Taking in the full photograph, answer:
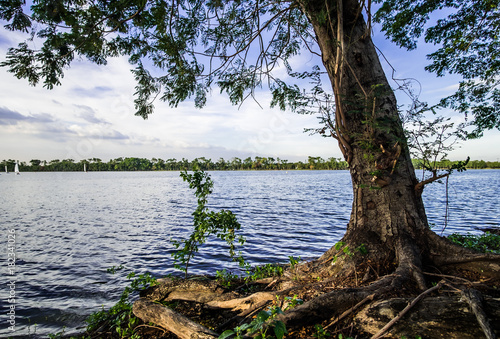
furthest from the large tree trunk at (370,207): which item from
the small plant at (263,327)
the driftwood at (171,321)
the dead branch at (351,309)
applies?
the small plant at (263,327)

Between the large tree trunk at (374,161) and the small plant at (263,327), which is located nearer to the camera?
the small plant at (263,327)

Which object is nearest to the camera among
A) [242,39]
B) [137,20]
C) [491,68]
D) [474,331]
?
[474,331]

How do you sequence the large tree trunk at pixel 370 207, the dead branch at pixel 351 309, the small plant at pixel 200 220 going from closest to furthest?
the dead branch at pixel 351 309 < the large tree trunk at pixel 370 207 < the small plant at pixel 200 220

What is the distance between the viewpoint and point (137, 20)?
4527 millimetres

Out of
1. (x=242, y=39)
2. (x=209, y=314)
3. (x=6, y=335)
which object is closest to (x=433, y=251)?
(x=209, y=314)

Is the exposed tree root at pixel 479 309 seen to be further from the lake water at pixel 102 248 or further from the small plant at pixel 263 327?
the lake water at pixel 102 248

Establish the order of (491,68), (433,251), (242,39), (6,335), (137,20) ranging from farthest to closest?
(491,68), (242,39), (6,335), (137,20), (433,251)

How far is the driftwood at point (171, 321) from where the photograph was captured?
2.87 meters

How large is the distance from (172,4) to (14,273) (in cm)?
952

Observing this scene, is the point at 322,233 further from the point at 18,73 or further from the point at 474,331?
the point at 18,73

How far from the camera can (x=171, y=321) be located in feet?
10.7

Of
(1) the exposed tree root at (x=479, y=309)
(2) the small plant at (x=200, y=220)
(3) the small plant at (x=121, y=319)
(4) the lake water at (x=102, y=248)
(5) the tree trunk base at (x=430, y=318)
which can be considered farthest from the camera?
(4) the lake water at (x=102, y=248)

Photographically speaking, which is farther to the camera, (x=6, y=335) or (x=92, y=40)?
(x=6, y=335)

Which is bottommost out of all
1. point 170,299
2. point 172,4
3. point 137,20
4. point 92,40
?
point 170,299
